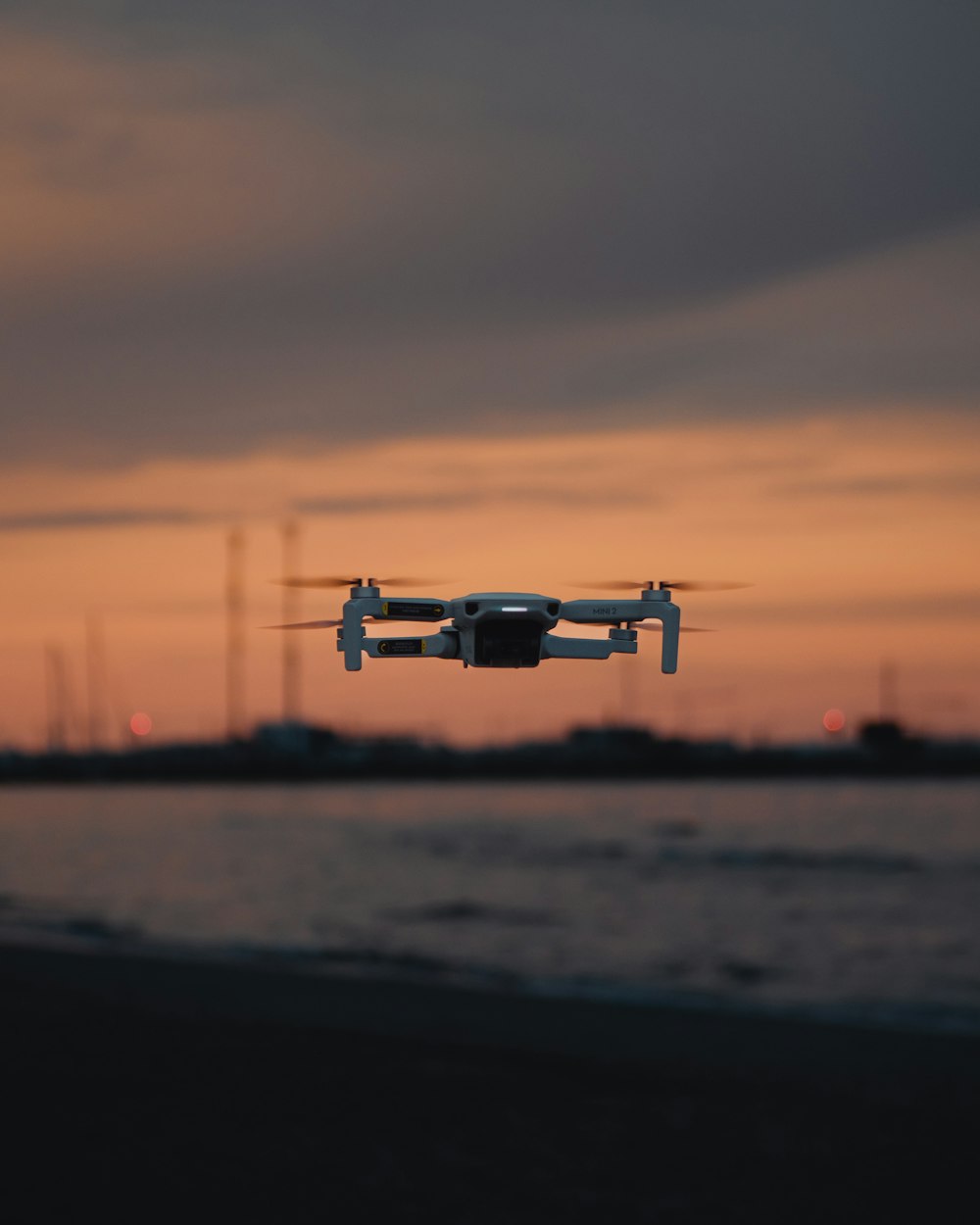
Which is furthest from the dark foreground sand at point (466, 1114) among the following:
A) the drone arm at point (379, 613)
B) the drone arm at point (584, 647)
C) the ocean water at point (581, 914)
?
the drone arm at point (584, 647)

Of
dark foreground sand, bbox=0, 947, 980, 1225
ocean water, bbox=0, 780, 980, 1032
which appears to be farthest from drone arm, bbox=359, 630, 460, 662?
ocean water, bbox=0, 780, 980, 1032

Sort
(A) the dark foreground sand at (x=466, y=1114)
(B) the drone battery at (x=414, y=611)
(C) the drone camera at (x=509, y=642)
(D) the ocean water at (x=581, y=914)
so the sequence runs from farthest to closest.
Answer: (D) the ocean water at (x=581, y=914) < (A) the dark foreground sand at (x=466, y=1114) < (B) the drone battery at (x=414, y=611) < (C) the drone camera at (x=509, y=642)

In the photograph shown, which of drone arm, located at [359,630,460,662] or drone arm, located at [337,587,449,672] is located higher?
drone arm, located at [337,587,449,672]

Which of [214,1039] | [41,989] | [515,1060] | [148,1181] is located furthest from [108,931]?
[148,1181]

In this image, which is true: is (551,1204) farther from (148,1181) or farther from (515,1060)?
(515,1060)

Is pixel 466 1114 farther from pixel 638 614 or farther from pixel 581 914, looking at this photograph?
pixel 581 914

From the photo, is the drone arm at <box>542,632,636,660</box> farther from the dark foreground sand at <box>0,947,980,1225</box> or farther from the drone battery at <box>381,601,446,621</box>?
the dark foreground sand at <box>0,947,980,1225</box>

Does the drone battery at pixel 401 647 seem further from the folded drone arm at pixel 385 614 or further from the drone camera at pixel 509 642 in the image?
the drone camera at pixel 509 642
